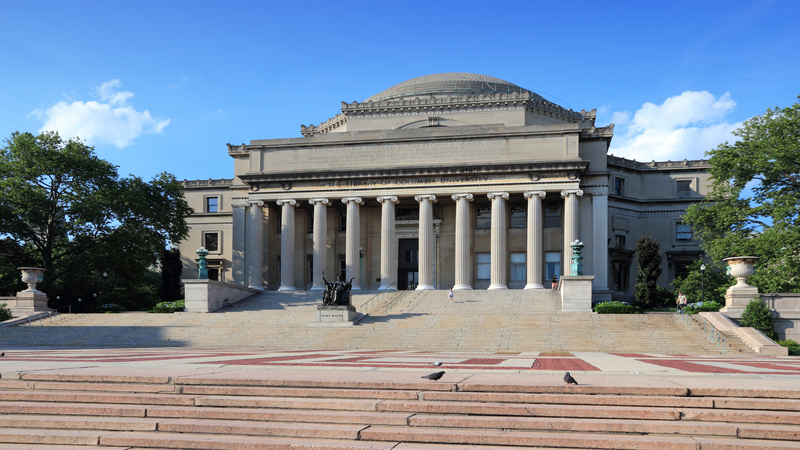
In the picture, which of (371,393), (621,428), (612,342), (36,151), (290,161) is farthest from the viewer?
(290,161)

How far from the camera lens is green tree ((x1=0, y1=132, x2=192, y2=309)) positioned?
150 feet

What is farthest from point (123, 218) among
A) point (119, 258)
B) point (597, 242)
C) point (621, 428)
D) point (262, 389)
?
point (621, 428)

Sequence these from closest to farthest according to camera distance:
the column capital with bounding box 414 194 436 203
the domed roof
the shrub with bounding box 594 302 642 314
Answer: the shrub with bounding box 594 302 642 314, the column capital with bounding box 414 194 436 203, the domed roof

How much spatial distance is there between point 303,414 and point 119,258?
41.9 meters

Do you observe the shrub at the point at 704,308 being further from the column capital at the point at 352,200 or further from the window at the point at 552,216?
the column capital at the point at 352,200

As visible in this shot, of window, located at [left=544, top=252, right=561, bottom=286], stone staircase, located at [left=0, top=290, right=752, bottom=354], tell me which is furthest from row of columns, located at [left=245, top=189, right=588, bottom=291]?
stone staircase, located at [left=0, top=290, right=752, bottom=354]

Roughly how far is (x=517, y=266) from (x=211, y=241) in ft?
103

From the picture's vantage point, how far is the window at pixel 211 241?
66.1m

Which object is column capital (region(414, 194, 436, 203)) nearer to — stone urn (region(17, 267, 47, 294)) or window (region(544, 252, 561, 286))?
window (region(544, 252, 561, 286))

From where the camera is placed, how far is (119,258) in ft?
155

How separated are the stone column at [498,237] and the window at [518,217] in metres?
3.88

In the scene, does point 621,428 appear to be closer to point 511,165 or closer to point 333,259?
point 511,165

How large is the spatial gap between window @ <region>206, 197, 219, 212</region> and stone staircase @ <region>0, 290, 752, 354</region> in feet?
90.7

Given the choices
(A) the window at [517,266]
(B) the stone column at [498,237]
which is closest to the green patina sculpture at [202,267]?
(B) the stone column at [498,237]
